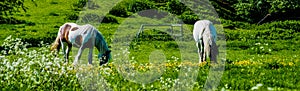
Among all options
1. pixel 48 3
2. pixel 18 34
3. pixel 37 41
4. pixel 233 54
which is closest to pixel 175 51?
pixel 233 54

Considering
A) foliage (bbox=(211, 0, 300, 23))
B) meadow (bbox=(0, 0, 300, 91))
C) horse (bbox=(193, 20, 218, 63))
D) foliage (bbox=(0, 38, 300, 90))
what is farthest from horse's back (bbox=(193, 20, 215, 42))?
foliage (bbox=(211, 0, 300, 23))

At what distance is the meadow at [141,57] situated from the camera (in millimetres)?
12906

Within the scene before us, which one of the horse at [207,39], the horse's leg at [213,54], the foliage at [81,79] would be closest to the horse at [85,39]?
the horse at [207,39]

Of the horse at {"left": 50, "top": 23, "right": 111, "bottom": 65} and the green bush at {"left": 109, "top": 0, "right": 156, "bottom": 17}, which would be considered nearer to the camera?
the horse at {"left": 50, "top": 23, "right": 111, "bottom": 65}

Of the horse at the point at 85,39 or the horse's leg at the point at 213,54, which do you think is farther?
the horse's leg at the point at 213,54

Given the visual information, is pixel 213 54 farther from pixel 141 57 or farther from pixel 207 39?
pixel 141 57

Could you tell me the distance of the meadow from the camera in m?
12.9

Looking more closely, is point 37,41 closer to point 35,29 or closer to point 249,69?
point 35,29

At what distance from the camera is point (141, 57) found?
95.1 ft

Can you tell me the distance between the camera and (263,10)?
59.8 meters

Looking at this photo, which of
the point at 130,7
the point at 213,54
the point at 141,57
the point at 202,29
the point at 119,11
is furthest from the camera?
the point at 130,7

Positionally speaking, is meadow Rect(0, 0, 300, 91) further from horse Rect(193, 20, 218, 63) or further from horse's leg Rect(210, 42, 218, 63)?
horse Rect(193, 20, 218, 63)

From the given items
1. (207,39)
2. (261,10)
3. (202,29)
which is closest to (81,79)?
(207,39)

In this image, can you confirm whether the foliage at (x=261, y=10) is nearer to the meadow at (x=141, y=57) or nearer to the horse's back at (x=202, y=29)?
the meadow at (x=141, y=57)
